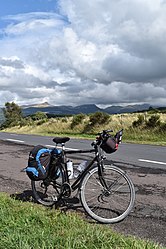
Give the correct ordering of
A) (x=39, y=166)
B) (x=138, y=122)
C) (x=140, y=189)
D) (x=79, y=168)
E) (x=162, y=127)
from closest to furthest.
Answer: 1. (x=79, y=168)
2. (x=39, y=166)
3. (x=140, y=189)
4. (x=162, y=127)
5. (x=138, y=122)

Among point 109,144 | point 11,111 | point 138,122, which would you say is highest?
point 11,111

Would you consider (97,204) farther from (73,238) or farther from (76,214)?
(73,238)

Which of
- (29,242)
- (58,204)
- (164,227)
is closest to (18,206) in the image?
(58,204)

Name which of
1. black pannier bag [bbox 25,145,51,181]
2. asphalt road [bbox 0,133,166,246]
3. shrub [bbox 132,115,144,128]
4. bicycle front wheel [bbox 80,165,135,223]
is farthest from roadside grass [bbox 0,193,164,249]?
shrub [bbox 132,115,144,128]

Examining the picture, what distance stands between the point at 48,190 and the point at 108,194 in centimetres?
108

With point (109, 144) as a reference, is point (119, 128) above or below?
below

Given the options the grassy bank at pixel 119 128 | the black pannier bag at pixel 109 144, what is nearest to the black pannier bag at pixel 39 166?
the black pannier bag at pixel 109 144

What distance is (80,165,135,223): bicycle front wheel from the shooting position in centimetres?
493

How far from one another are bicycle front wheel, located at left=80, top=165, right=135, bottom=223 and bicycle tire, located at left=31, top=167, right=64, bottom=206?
543mm

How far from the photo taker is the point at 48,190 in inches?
218

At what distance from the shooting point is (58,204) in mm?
5457

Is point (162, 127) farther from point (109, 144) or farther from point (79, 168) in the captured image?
point (109, 144)

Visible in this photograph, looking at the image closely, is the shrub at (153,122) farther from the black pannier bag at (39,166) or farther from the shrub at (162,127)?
the black pannier bag at (39,166)

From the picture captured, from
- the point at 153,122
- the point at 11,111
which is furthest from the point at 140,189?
the point at 11,111
